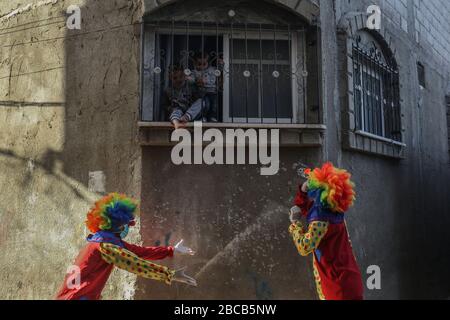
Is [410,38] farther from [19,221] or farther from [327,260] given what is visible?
[19,221]

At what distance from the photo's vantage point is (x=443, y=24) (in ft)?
25.5

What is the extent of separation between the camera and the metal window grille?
5.05m

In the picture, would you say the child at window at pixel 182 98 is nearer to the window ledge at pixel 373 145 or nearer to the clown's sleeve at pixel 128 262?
the clown's sleeve at pixel 128 262

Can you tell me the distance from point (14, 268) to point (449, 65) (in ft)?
25.9

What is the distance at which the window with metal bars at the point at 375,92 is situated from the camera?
199 inches

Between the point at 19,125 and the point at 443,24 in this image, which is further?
the point at 443,24

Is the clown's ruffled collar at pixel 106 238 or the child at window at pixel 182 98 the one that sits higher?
the child at window at pixel 182 98

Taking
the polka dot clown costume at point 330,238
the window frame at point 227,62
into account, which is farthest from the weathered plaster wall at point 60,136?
the polka dot clown costume at point 330,238

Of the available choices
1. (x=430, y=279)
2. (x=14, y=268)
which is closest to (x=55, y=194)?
(x=14, y=268)

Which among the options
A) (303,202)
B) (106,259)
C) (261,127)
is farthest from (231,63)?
(106,259)

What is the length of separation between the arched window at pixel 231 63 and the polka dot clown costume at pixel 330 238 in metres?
1.29

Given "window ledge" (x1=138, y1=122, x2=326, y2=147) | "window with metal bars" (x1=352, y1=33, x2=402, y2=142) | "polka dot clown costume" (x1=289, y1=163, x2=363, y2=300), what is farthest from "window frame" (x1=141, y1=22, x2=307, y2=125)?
"polka dot clown costume" (x1=289, y1=163, x2=363, y2=300)

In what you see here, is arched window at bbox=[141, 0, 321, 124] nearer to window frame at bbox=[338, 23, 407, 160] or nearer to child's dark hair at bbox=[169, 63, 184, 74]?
child's dark hair at bbox=[169, 63, 184, 74]
